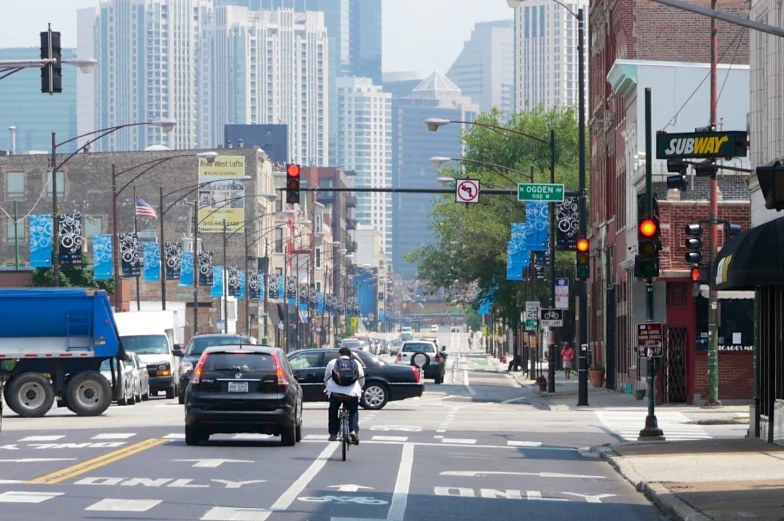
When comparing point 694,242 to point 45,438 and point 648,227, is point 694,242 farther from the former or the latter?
point 45,438

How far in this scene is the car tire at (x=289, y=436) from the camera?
25.1 m

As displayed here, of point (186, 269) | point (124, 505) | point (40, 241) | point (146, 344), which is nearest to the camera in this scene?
point (124, 505)

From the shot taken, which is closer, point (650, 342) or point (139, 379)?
point (650, 342)

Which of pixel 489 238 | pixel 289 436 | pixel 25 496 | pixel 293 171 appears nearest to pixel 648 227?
pixel 289 436

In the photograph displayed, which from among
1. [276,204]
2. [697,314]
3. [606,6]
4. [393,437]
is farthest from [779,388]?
[276,204]

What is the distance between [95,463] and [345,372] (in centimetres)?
416

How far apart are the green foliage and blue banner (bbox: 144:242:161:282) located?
667 inches

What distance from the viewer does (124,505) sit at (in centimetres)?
1570

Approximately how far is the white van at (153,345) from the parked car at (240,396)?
22.5 m

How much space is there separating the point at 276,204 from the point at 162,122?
3783 inches

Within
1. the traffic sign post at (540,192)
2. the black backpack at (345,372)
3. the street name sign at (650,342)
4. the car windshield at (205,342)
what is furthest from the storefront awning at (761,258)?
the car windshield at (205,342)

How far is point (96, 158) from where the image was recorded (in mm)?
118500

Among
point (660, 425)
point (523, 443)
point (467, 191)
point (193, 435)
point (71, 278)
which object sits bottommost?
point (660, 425)

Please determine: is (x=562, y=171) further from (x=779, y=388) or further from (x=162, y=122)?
(x=779, y=388)
